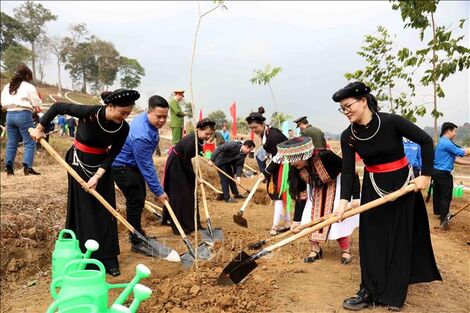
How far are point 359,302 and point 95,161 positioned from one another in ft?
9.24

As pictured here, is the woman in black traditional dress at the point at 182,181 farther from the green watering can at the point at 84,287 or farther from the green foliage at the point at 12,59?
the green foliage at the point at 12,59

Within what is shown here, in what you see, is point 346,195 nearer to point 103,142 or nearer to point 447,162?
point 103,142

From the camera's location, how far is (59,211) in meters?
5.22

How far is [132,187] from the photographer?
14.7ft

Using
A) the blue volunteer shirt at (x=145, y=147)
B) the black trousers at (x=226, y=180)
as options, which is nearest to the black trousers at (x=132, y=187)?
the blue volunteer shirt at (x=145, y=147)

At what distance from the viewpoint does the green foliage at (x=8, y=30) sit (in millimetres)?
45781

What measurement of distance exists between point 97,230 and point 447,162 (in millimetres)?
5982

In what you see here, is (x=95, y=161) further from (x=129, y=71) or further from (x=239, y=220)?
(x=129, y=71)

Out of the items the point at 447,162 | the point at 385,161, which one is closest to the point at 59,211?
the point at 385,161

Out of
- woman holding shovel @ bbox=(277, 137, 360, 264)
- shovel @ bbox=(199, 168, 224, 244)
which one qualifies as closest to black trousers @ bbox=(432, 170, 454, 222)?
woman holding shovel @ bbox=(277, 137, 360, 264)

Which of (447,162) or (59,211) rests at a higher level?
(447,162)

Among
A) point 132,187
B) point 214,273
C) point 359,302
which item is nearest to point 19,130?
point 132,187

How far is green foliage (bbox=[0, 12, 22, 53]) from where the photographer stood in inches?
1802

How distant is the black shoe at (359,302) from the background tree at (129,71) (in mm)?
54380
